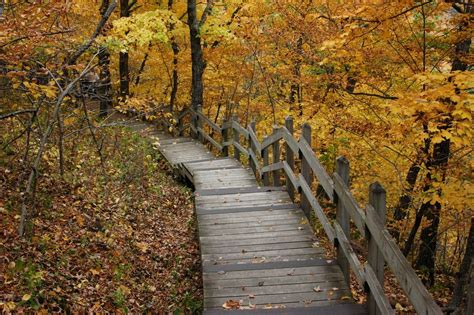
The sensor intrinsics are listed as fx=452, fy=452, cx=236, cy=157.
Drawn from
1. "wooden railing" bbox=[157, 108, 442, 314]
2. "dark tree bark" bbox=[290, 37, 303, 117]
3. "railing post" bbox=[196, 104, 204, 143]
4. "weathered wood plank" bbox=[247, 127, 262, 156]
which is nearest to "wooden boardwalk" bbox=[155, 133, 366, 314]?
"wooden railing" bbox=[157, 108, 442, 314]

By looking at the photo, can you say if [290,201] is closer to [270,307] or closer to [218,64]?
[270,307]

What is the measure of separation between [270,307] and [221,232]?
8.12 ft

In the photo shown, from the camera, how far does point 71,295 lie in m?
5.69

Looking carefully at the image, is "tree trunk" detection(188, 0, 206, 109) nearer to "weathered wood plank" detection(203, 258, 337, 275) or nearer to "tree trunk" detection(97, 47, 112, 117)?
"tree trunk" detection(97, 47, 112, 117)

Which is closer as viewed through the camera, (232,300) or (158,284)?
(232,300)

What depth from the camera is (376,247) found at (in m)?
4.68

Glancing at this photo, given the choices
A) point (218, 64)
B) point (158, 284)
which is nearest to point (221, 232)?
point (158, 284)

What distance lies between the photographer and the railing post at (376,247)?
4520 mm

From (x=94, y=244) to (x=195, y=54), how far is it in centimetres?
1161

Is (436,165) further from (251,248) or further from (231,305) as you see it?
(231,305)

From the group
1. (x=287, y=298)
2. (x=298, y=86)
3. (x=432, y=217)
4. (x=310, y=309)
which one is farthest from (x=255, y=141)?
(x=310, y=309)

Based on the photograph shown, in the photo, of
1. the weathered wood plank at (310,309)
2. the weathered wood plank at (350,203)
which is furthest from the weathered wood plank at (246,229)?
the weathered wood plank at (310,309)

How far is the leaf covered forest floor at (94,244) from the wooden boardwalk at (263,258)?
865 millimetres

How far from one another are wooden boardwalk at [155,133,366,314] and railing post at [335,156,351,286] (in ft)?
0.37
